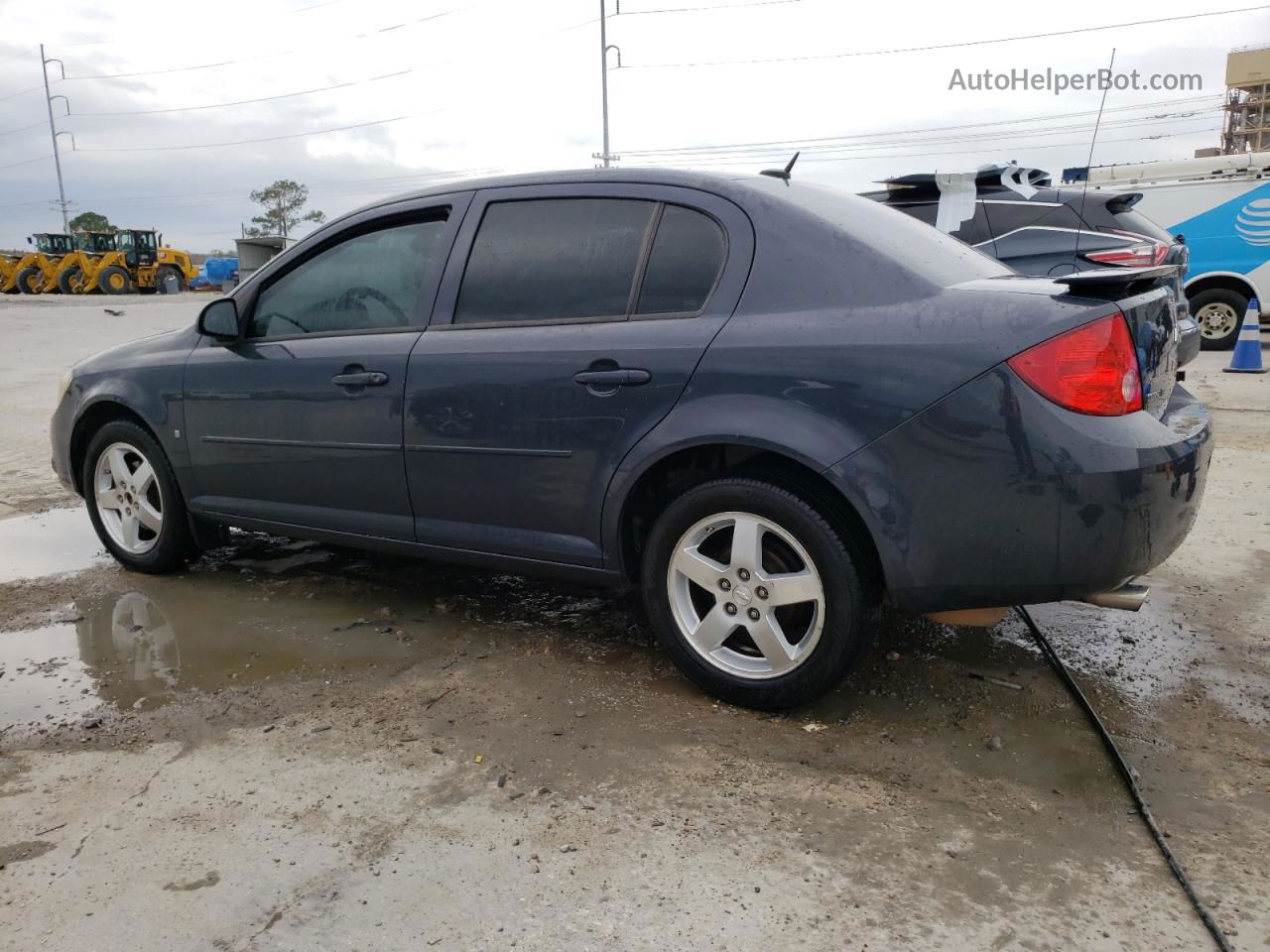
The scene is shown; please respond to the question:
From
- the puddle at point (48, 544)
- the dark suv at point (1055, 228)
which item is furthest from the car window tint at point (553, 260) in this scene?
the dark suv at point (1055, 228)

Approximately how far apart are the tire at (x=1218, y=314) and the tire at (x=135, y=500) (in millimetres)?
12506

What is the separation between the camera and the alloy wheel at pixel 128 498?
4469mm

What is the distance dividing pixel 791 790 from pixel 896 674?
0.86 m

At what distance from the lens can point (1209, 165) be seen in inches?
502

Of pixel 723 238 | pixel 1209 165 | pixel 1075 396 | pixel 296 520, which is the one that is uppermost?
pixel 1209 165

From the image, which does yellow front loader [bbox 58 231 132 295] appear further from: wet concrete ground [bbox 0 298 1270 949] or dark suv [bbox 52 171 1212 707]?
dark suv [bbox 52 171 1212 707]

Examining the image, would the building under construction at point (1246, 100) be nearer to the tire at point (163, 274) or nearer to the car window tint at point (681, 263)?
the tire at point (163, 274)

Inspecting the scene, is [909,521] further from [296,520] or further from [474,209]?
[296,520]

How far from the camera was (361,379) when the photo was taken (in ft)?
11.8

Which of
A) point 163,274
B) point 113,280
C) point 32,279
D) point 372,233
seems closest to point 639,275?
point 372,233

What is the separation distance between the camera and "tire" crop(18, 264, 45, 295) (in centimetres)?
3678

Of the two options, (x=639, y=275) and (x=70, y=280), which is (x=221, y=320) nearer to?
(x=639, y=275)

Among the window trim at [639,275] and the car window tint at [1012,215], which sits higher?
the car window tint at [1012,215]

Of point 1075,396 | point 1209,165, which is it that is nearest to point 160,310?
point 1209,165
